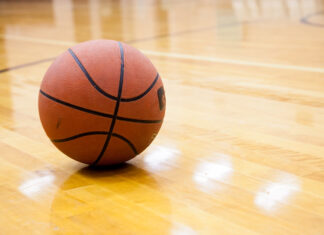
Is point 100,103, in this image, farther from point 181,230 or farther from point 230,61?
point 230,61

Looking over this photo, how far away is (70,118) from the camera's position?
2.26 metres

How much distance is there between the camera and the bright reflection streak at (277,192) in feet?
6.70

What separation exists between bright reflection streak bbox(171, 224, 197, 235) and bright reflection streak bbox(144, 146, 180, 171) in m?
0.61

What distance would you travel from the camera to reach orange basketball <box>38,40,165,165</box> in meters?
2.25

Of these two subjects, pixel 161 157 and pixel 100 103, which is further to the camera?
pixel 161 157

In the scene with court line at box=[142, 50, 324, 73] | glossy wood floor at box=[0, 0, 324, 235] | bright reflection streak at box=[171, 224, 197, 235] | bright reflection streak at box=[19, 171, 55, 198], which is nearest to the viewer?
bright reflection streak at box=[171, 224, 197, 235]

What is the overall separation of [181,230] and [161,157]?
81 centimetres

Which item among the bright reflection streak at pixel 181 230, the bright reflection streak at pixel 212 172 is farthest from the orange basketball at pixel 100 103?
the bright reflection streak at pixel 181 230

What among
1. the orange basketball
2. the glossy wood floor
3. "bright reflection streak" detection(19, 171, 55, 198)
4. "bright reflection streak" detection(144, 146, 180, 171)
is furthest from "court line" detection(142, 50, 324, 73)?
"bright reflection streak" detection(19, 171, 55, 198)

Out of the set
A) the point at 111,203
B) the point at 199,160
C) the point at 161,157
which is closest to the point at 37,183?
the point at 111,203

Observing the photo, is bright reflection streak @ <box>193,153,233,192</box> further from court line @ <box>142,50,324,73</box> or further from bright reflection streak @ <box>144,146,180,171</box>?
court line @ <box>142,50,324,73</box>

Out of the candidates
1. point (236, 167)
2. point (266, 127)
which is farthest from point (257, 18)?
point (236, 167)

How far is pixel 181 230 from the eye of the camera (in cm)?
184

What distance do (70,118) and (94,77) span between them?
0.65 ft
